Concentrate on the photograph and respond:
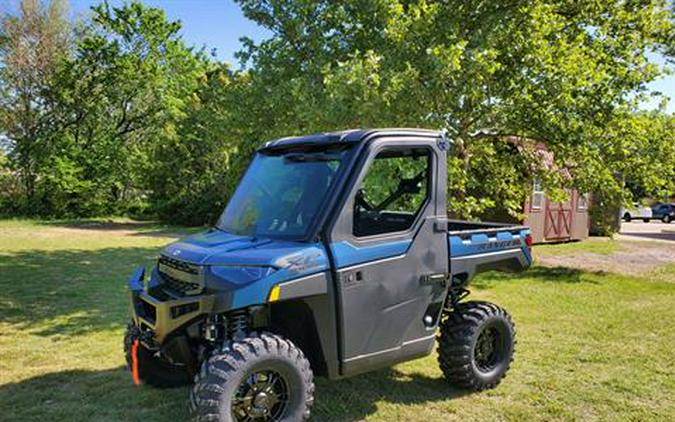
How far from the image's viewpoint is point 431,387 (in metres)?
4.88

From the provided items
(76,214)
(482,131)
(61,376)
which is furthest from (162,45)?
(61,376)

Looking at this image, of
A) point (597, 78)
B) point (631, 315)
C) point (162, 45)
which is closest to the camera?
point (631, 315)

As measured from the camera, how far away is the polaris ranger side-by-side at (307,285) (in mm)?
3459

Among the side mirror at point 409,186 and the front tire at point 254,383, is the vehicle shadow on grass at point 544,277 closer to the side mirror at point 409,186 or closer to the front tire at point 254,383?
the side mirror at point 409,186

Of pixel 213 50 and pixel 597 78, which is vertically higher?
pixel 213 50

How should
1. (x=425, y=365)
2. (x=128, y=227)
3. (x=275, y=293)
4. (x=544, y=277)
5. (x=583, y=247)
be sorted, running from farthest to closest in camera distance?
1. (x=128, y=227)
2. (x=583, y=247)
3. (x=544, y=277)
4. (x=425, y=365)
5. (x=275, y=293)

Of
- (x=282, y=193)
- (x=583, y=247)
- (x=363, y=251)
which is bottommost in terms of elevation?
(x=583, y=247)

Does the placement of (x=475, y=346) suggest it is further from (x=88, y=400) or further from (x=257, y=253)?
(x=88, y=400)

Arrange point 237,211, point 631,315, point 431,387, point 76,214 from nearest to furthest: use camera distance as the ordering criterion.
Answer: point 237,211 < point 431,387 < point 631,315 < point 76,214

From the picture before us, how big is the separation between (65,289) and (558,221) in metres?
17.9

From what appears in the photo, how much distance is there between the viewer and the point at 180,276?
3746mm

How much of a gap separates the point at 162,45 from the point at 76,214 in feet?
33.7

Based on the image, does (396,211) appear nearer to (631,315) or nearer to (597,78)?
(631,315)

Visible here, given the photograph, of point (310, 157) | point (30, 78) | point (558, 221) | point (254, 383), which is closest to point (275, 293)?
point (254, 383)
